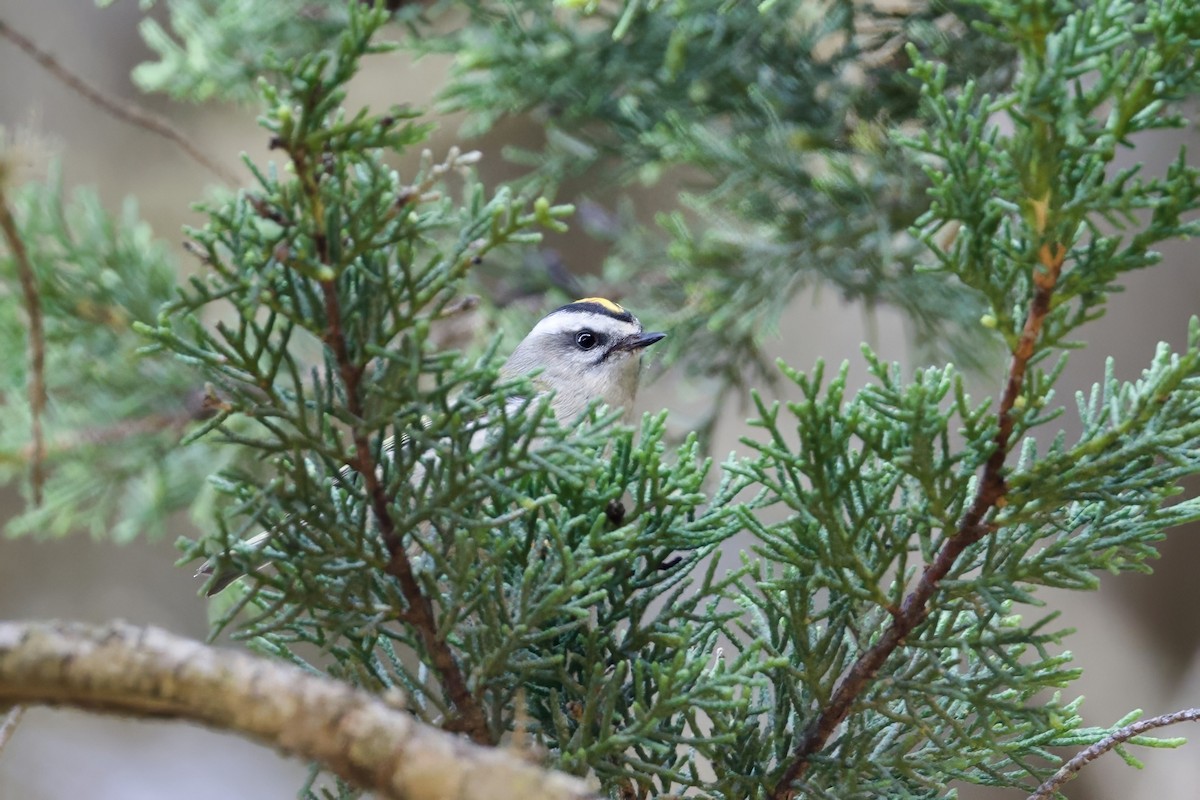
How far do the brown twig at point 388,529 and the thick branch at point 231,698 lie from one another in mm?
312

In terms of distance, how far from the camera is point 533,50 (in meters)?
2.37

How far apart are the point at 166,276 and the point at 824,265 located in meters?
1.44

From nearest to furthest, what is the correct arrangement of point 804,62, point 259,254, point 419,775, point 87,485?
point 419,775 < point 259,254 < point 804,62 < point 87,485

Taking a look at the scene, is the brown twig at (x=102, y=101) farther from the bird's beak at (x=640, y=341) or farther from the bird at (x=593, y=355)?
the bird's beak at (x=640, y=341)

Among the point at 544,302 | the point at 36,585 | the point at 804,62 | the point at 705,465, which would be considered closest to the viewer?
the point at 705,465

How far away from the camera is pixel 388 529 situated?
3.81 ft

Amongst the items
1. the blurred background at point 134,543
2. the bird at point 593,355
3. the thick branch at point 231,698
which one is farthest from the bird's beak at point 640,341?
the blurred background at point 134,543

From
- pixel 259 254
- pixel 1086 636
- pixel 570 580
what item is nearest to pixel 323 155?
pixel 259 254

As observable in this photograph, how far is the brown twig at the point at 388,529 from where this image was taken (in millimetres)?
1117

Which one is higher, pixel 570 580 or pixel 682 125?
pixel 682 125

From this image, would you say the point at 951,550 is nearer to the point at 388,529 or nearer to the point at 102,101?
the point at 388,529

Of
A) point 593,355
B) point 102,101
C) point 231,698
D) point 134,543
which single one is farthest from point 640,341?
point 134,543

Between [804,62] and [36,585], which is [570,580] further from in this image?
[36,585]

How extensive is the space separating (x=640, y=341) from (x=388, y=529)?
114cm
